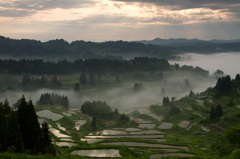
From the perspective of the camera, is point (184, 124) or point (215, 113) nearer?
point (215, 113)

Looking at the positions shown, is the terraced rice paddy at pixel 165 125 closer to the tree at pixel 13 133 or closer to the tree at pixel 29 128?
the tree at pixel 29 128

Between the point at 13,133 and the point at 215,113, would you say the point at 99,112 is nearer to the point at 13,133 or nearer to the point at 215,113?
the point at 215,113

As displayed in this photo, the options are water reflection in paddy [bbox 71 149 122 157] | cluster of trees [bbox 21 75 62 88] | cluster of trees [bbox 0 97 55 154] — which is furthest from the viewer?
cluster of trees [bbox 21 75 62 88]

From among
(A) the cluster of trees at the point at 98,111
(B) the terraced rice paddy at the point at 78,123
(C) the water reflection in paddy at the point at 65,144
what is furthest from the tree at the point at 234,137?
(A) the cluster of trees at the point at 98,111

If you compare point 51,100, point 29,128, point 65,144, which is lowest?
point 51,100

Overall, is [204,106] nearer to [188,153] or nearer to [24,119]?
[188,153]

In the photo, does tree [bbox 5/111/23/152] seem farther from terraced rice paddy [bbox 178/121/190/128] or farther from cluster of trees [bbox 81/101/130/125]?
cluster of trees [bbox 81/101/130/125]

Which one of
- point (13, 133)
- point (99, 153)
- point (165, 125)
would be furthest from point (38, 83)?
point (13, 133)

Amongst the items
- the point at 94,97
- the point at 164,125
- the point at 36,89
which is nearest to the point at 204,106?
the point at 164,125

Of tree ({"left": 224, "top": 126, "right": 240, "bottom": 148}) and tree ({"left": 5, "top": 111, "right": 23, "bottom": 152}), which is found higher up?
tree ({"left": 5, "top": 111, "right": 23, "bottom": 152})

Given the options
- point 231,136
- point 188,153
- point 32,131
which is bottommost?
point 188,153

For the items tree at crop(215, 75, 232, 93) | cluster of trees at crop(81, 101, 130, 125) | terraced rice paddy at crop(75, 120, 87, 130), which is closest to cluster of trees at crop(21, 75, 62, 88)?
cluster of trees at crop(81, 101, 130, 125)
